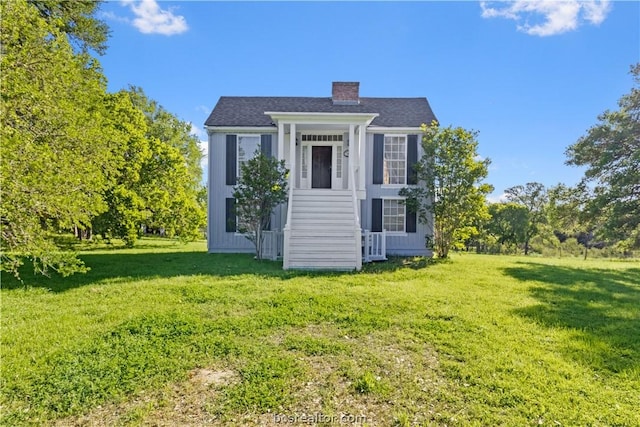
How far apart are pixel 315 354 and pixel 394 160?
30.3 ft

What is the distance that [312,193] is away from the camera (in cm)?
1084

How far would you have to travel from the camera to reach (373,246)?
10.8m

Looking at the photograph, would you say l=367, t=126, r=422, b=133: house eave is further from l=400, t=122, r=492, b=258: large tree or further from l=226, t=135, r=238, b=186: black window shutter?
l=226, t=135, r=238, b=186: black window shutter

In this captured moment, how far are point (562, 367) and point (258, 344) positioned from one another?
361cm

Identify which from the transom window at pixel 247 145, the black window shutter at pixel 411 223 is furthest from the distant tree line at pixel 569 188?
the transom window at pixel 247 145

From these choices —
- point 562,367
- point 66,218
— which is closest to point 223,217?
point 66,218

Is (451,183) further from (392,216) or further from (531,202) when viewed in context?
(531,202)

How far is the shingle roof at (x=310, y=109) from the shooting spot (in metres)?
12.2

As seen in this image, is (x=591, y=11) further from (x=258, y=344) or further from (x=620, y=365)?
(x=258, y=344)

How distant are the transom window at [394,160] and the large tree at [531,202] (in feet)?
67.6

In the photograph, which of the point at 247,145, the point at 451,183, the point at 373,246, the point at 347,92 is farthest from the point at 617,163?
the point at 247,145

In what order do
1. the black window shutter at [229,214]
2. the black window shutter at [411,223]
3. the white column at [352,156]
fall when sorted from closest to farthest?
1. the white column at [352,156]
2. the black window shutter at [411,223]
3. the black window shutter at [229,214]

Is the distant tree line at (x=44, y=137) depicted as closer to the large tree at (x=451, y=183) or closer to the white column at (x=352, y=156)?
the white column at (x=352, y=156)

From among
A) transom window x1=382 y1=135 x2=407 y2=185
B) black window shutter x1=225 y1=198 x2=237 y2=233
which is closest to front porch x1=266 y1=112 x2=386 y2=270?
transom window x1=382 y1=135 x2=407 y2=185
